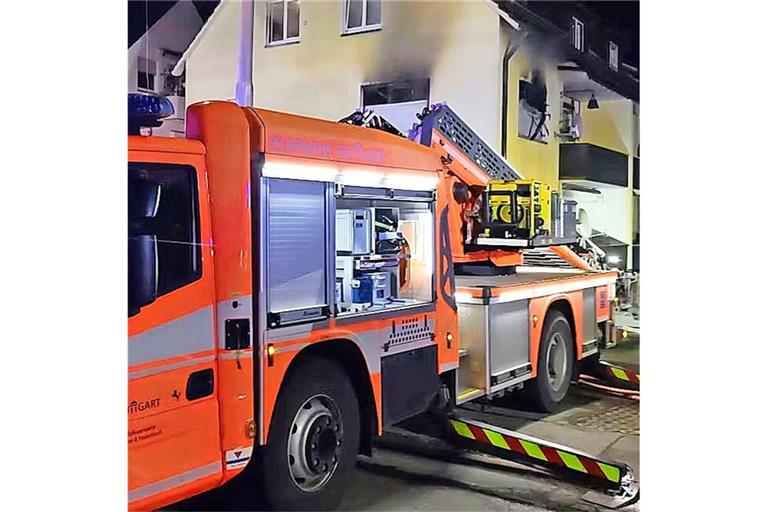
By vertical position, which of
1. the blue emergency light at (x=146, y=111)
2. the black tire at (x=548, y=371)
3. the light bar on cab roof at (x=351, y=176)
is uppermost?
the blue emergency light at (x=146, y=111)

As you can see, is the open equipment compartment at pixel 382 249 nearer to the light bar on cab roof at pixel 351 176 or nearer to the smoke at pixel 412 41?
the light bar on cab roof at pixel 351 176

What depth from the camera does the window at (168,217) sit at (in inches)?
63.5

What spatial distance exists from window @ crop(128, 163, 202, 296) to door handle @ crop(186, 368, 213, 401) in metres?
0.17

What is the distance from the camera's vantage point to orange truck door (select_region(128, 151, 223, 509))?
1.60 metres

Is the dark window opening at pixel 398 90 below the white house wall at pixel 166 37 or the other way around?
below

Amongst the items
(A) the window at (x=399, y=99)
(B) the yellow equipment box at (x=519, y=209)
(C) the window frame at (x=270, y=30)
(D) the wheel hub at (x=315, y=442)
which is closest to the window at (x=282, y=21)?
(C) the window frame at (x=270, y=30)

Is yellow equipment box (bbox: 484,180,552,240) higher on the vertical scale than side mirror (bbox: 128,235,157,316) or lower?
higher

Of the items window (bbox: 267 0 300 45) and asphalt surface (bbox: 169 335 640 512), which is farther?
window (bbox: 267 0 300 45)

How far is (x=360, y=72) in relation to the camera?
2031mm

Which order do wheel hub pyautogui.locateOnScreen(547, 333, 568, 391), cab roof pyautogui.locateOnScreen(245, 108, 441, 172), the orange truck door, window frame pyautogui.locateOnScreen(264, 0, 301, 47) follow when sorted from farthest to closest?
wheel hub pyautogui.locateOnScreen(547, 333, 568, 391)
window frame pyautogui.locateOnScreen(264, 0, 301, 47)
cab roof pyautogui.locateOnScreen(245, 108, 441, 172)
the orange truck door

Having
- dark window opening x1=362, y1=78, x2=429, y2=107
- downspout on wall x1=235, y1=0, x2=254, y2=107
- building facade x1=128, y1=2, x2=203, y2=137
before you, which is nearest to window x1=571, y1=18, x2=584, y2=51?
dark window opening x1=362, y1=78, x2=429, y2=107

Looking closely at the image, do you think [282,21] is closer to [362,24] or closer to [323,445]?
[362,24]

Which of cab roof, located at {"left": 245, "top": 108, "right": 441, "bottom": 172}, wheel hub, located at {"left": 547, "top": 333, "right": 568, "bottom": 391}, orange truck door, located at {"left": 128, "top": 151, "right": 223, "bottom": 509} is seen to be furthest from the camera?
wheel hub, located at {"left": 547, "top": 333, "right": 568, "bottom": 391}

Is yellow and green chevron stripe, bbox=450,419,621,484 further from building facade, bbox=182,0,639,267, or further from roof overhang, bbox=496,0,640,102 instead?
roof overhang, bbox=496,0,640,102
